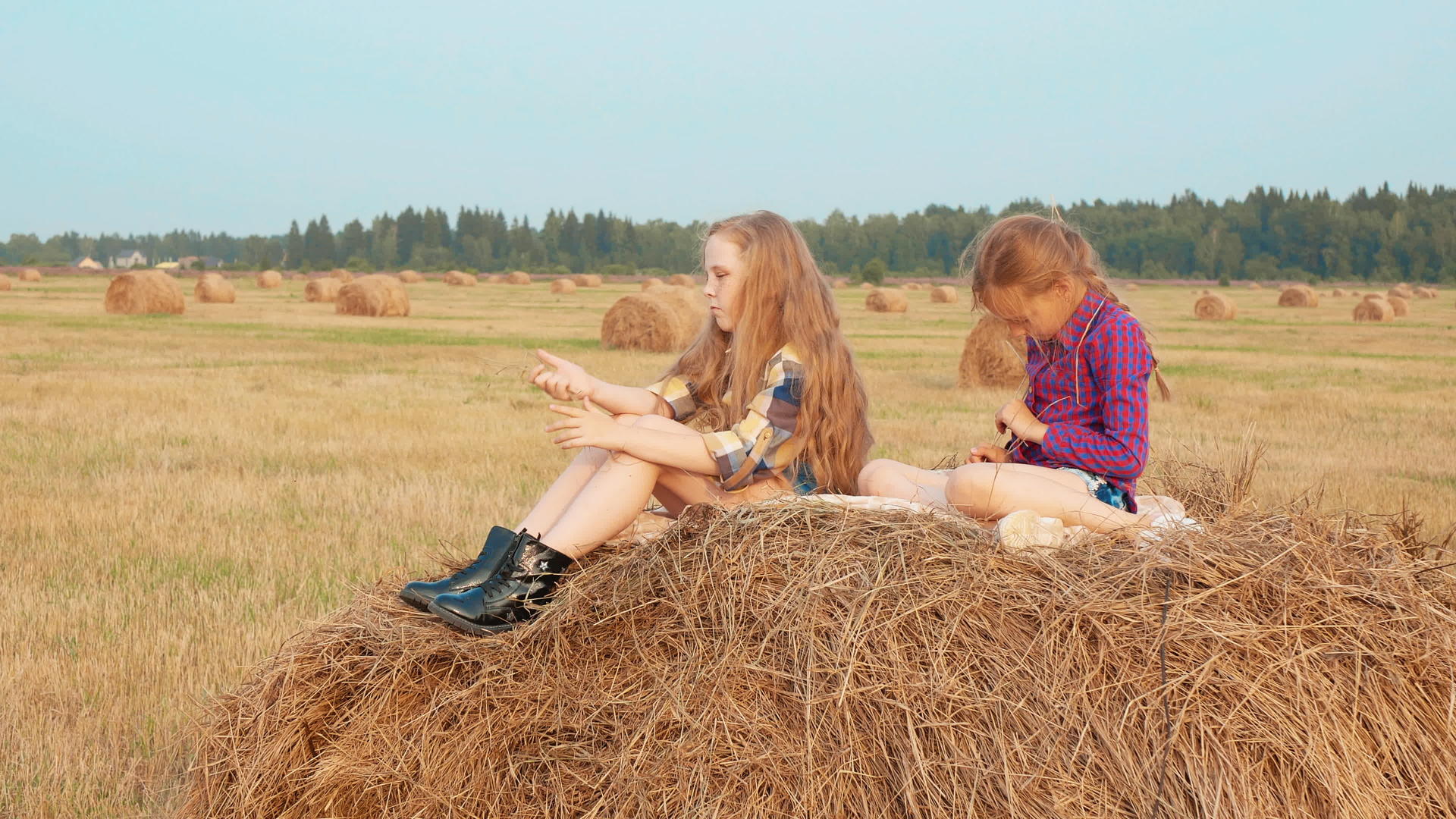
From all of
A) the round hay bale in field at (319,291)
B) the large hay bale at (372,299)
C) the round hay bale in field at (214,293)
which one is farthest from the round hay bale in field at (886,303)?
the round hay bale in field at (214,293)

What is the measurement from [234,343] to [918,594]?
18760mm

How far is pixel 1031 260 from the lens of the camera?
3811mm

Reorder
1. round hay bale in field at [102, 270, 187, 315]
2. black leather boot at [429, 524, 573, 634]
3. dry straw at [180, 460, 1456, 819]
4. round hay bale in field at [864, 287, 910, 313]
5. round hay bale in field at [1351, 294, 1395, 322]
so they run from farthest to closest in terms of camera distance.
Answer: round hay bale in field at [864, 287, 910, 313] → round hay bale in field at [1351, 294, 1395, 322] → round hay bale in field at [102, 270, 187, 315] → black leather boot at [429, 524, 573, 634] → dry straw at [180, 460, 1456, 819]

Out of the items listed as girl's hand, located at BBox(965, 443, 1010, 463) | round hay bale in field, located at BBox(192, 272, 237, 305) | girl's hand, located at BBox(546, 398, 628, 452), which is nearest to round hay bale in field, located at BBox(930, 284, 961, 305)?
round hay bale in field, located at BBox(192, 272, 237, 305)

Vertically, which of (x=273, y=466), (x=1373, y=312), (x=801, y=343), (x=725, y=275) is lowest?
(x=1373, y=312)

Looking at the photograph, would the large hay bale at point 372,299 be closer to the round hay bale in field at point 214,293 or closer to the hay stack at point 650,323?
the round hay bale in field at point 214,293

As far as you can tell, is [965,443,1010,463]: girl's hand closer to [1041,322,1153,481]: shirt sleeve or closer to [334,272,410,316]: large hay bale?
[1041,322,1153,481]: shirt sleeve

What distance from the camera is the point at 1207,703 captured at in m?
2.78

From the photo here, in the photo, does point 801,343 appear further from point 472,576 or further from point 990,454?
point 472,576

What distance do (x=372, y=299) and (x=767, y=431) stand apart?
27.2 metres

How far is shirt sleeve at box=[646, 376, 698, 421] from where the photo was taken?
4.37m

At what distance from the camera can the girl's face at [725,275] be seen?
13.1ft

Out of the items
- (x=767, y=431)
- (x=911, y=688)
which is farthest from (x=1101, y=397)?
(x=911, y=688)

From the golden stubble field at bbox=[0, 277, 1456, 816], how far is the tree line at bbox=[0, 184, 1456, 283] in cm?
6849
